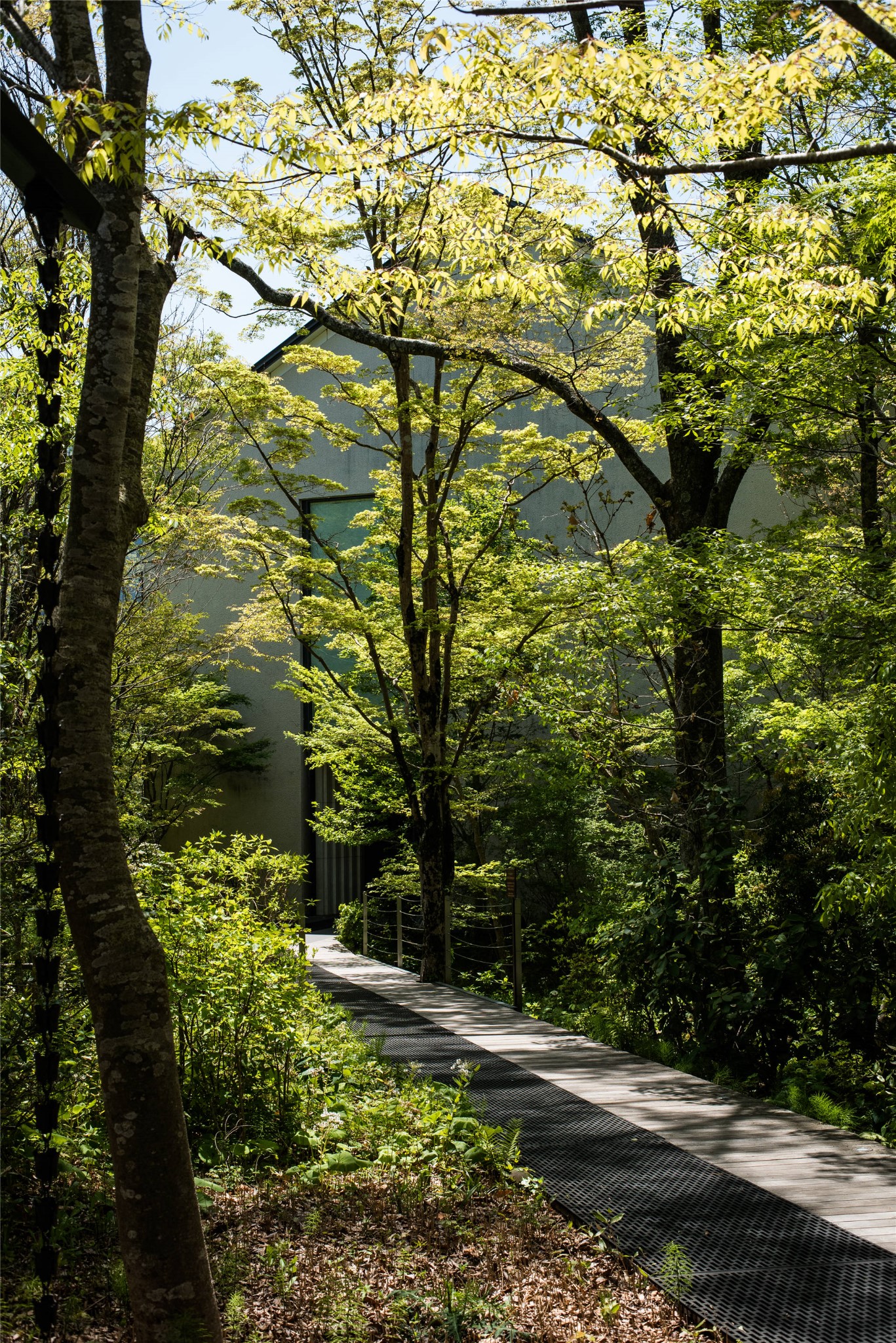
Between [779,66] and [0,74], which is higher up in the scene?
[779,66]

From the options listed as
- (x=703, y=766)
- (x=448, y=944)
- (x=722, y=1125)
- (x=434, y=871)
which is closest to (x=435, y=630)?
(x=434, y=871)

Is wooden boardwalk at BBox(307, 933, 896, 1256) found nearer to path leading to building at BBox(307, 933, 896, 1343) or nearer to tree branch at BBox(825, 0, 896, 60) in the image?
path leading to building at BBox(307, 933, 896, 1343)

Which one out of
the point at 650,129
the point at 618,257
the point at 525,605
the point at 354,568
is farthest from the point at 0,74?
the point at 354,568

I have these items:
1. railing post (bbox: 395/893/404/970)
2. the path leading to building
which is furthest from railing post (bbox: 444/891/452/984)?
the path leading to building

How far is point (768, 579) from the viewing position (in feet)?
20.8

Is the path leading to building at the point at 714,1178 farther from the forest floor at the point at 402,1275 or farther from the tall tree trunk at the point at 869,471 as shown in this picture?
the tall tree trunk at the point at 869,471

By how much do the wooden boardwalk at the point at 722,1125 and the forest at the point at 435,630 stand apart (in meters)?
0.41

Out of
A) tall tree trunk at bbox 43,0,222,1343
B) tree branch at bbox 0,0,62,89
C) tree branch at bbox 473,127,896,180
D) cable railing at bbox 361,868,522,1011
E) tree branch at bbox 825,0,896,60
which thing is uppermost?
tree branch at bbox 0,0,62,89

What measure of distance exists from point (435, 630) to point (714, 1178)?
23.7 ft

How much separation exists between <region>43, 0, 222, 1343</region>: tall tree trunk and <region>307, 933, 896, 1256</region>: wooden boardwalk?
6.27ft

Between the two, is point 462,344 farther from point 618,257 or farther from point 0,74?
point 0,74

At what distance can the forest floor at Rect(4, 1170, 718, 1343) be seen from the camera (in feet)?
9.14

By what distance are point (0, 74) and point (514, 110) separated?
237cm

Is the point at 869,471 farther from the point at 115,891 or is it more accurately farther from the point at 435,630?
the point at 115,891
